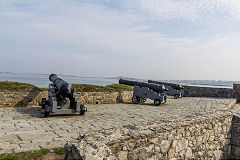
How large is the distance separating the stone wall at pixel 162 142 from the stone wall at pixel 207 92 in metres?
14.1

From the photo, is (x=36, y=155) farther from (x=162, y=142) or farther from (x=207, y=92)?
(x=207, y=92)

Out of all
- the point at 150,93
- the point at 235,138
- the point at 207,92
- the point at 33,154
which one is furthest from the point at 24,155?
the point at 207,92

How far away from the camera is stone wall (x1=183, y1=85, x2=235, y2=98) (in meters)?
18.4

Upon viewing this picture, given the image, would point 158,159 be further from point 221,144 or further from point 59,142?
point 221,144

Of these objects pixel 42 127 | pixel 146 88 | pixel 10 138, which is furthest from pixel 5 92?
pixel 146 88

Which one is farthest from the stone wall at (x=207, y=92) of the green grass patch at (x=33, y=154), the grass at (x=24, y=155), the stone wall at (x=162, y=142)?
the grass at (x=24, y=155)

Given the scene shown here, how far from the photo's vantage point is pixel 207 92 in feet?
63.9

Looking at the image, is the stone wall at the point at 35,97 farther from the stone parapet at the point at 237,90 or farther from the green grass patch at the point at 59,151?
the stone parapet at the point at 237,90

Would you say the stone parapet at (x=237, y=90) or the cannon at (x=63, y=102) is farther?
the stone parapet at (x=237, y=90)

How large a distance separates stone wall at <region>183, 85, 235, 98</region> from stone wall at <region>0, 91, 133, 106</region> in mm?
9538

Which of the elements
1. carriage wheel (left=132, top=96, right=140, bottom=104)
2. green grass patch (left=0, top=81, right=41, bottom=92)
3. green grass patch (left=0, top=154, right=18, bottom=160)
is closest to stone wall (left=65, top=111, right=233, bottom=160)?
green grass patch (left=0, top=154, right=18, bottom=160)

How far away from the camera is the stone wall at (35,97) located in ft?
32.4

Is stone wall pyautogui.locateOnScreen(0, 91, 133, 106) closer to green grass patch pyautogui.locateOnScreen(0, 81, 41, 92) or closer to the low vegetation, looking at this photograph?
green grass patch pyautogui.locateOnScreen(0, 81, 41, 92)

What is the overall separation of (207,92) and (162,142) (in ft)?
56.6
